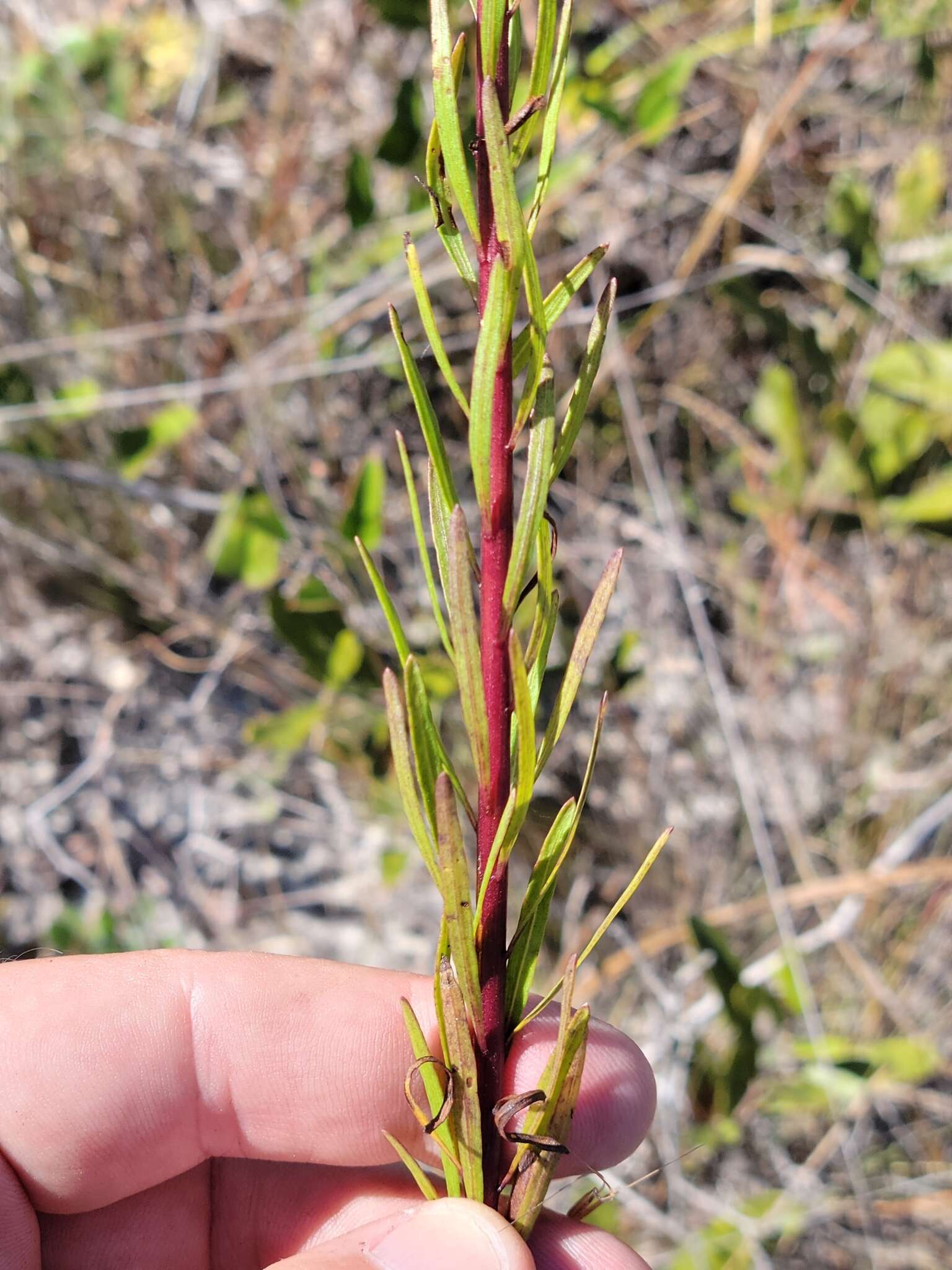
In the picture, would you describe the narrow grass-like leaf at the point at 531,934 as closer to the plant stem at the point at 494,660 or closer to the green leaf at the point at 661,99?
the plant stem at the point at 494,660

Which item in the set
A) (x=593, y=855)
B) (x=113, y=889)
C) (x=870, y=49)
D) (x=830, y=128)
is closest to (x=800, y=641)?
(x=593, y=855)

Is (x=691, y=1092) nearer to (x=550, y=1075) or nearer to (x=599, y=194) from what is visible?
(x=550, y=1075)

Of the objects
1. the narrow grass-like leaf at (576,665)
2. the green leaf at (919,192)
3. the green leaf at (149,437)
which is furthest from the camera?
the green leaf at (919,192)

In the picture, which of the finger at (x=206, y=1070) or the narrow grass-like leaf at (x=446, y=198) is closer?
the narrow grass-like leaf at (x=446, y=198)

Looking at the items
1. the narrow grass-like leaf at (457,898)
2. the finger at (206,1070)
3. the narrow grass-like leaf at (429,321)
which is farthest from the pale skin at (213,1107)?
the narrow grass-like leaf at (429,321)

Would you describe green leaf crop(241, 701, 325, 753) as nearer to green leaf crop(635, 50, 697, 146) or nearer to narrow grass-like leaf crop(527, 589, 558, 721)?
narrow grass-like leaf crop(527, 589, 558, 721)

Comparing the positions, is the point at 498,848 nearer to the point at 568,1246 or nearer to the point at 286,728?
the point at 568,1246
